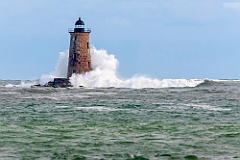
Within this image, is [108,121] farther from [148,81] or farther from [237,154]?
[148,81]

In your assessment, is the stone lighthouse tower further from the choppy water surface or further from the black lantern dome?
the choppy water surface

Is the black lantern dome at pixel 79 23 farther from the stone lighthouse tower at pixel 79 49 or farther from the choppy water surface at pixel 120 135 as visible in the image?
the choppy water surface at pixel 120 135

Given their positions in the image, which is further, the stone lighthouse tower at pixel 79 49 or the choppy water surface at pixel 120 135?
the stone lighthouse tower at pixel 79 49

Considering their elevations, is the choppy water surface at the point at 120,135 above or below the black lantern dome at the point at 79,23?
below

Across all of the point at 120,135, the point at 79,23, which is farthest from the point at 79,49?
the point at 120,135

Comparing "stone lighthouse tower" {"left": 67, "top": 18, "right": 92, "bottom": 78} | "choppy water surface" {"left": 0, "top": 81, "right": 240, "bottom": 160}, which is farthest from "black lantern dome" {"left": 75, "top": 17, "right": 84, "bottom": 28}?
"choppy water surface" {"left": 0, "top": 81, "right": 240, "bottom": 160}

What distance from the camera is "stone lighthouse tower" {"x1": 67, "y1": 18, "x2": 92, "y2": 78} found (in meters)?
68.2

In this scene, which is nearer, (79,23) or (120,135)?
(120,135)

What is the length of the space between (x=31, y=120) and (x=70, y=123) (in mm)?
2166

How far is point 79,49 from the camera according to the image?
68.3 m

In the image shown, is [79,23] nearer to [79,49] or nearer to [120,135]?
[79,49]

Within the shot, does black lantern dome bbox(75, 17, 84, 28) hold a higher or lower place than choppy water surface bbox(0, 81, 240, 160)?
higher

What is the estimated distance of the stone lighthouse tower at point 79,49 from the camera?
224ft

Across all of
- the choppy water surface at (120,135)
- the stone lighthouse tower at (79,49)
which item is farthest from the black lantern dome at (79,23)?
the choppy water surface at (120,135)
